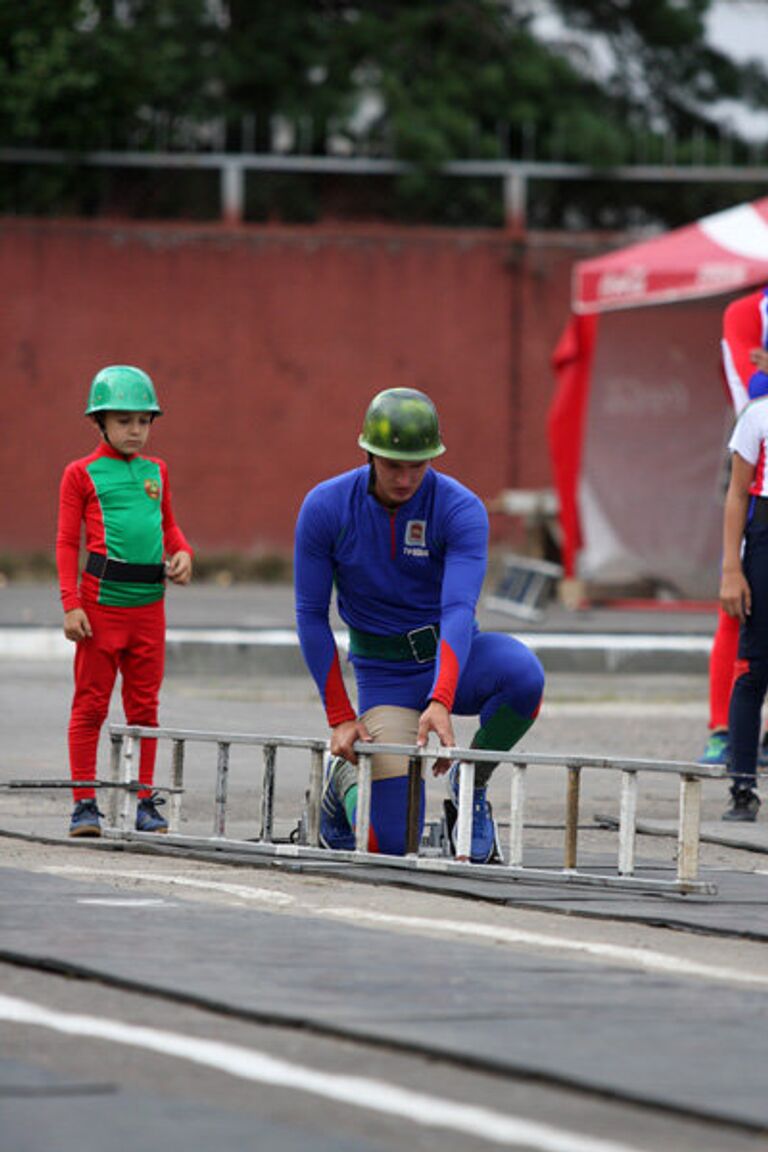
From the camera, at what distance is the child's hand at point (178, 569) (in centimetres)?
834

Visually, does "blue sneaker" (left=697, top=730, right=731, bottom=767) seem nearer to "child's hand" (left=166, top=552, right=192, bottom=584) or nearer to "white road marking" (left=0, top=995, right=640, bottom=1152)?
"child's hand" (left=166, top=552, right=192, bottom=584)

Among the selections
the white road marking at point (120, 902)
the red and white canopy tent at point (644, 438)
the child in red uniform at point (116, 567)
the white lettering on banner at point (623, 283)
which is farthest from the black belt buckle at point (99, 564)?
the red and white canopy tent at point (644, 438)

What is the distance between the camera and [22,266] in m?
25.7

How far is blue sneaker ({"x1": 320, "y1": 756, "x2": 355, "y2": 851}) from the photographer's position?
296 inches

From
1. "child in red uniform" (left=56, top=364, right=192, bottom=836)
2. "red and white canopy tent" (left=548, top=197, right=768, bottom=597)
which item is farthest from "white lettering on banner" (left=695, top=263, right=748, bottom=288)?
"child in red uniform" (left=56, top=364, right=192, bottom=836)

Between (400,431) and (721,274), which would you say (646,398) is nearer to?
(721,274)

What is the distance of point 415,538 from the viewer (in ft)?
24.4

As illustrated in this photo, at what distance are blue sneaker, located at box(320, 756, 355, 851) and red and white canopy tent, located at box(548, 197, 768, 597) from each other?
11849 millimetres

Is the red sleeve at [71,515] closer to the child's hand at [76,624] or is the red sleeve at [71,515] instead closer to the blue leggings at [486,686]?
the child's hand at [76,624]

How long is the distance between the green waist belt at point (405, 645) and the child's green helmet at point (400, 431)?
0.56 metres

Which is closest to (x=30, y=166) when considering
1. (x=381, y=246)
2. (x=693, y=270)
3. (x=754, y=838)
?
(x=381, y=246)

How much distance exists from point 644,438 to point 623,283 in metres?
2.15

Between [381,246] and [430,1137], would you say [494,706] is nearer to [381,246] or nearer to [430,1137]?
[430,1137]

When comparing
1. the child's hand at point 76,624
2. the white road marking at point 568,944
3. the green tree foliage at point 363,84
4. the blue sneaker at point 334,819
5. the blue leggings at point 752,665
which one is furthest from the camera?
the green tree foliage at point 363,84
